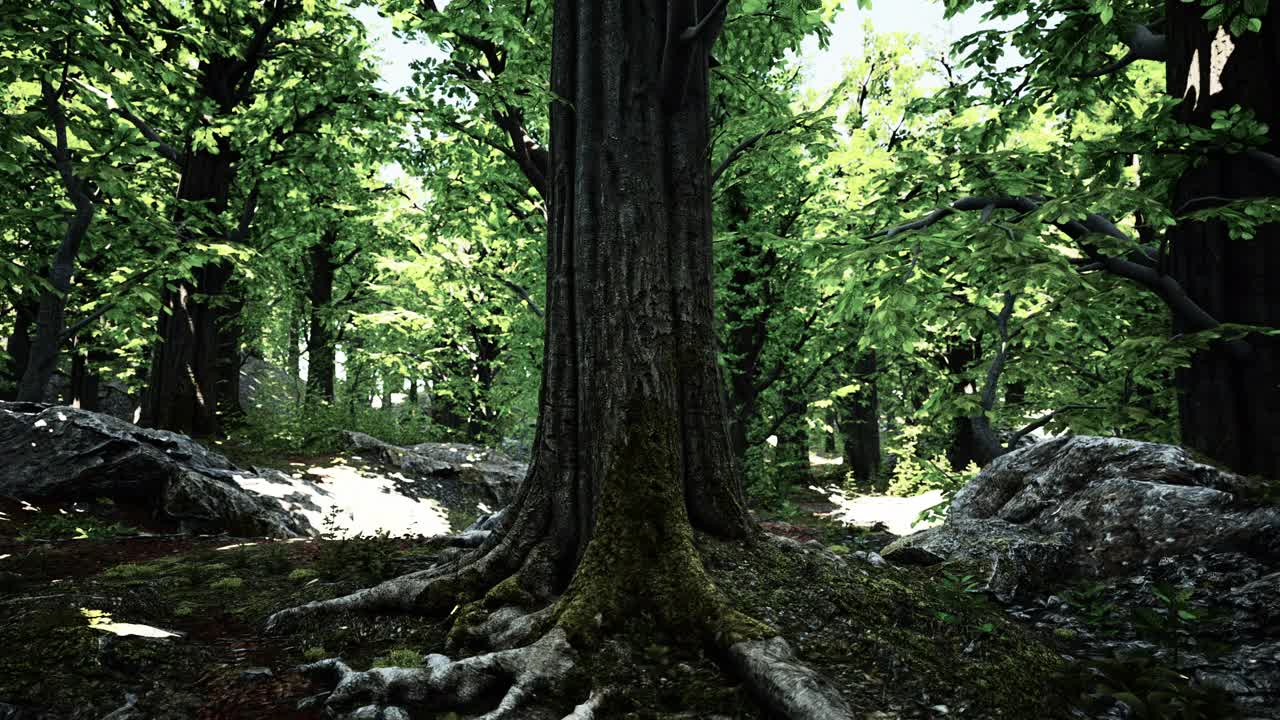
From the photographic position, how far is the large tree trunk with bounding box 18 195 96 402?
987 centimetres

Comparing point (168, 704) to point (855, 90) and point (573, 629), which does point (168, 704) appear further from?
point (855, 90)

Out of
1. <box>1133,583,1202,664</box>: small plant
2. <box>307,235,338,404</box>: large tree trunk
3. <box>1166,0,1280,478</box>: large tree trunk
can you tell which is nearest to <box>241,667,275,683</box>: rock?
<box>1133,583,1202,664</box>: small plant

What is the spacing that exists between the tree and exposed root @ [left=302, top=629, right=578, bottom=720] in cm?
38

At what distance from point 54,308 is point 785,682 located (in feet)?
40.0

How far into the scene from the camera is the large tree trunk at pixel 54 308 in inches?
388

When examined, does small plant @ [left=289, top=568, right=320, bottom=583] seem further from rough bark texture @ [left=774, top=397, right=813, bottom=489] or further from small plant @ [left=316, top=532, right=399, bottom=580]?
rough bark texture @ [left=774, top=397, right=813, bottom=489]

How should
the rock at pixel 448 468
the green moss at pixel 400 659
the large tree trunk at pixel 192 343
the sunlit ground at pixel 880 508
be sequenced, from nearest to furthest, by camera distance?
the green moss at pixel 400 659 < the sunlit ground at pixel 880 508 < the large tree trunk at pixel 192 343 < the rock at pixel 448 468

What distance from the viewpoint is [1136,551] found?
208 inches

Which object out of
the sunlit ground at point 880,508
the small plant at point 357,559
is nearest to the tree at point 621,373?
the small plant at point 357,559

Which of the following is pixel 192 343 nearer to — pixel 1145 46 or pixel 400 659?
pixel 400 659

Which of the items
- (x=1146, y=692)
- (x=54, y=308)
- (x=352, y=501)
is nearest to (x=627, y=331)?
(x=1146, y=692)

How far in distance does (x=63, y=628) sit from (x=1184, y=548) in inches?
314

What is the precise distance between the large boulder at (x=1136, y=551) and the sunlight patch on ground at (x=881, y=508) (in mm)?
5445

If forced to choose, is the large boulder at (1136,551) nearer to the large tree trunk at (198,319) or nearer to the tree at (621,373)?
the tree at (621,373)
